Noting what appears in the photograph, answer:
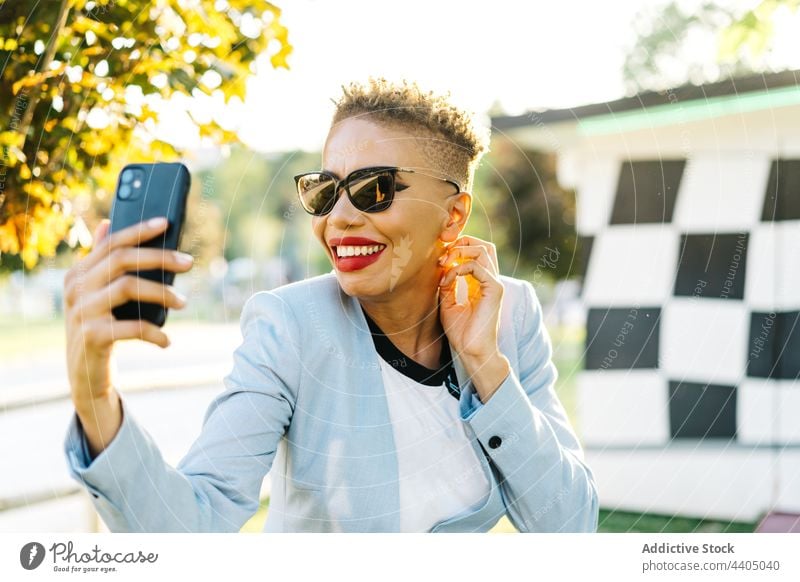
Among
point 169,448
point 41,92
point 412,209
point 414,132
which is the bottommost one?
point 169,448

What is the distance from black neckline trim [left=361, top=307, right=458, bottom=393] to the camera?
1533 millimetres

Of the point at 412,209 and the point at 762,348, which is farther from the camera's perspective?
the point at 762,348

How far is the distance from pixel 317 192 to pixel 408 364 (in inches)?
14.4

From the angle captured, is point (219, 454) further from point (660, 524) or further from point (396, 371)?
point (660, 524)

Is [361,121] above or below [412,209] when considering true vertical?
above

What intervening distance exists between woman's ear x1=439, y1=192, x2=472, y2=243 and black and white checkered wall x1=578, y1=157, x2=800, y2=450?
5.66 feet

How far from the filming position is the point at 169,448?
4.10 m

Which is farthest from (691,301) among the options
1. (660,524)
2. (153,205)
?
(153,205)

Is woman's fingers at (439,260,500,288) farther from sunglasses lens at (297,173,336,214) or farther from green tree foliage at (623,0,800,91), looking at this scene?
green tree foliage at (623,0,800,91)

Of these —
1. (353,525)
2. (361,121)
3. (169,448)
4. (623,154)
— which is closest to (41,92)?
(361,121)

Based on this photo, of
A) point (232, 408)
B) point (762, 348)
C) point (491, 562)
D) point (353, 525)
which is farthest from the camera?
point (762, 348)

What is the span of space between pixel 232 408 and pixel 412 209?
0.51 metres

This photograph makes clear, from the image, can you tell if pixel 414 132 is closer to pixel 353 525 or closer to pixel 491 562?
pixel 353 525

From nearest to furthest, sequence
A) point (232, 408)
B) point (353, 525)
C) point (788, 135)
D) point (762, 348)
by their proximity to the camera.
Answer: point (232, 408) < point (353, 525) < point (788, 135) < point (762, 348)
